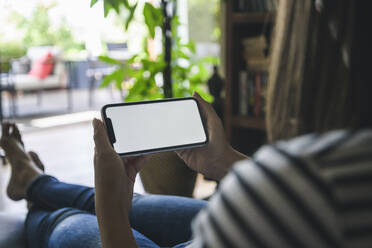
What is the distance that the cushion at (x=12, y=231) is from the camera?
0.96 meters

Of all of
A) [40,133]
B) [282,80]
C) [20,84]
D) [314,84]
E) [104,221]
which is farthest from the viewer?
[20,84]

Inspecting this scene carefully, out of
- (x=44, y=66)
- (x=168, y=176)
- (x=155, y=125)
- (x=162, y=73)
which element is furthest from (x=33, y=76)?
(x=155, y=125)

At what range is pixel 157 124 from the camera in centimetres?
80

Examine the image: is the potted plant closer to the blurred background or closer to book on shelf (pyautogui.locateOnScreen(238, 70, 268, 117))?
the blurred background

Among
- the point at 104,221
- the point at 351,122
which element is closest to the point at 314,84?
the point at 351,122

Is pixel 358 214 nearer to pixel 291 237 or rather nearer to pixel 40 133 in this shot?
pixel 291 237

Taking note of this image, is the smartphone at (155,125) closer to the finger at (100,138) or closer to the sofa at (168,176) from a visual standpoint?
the finger at (100,138)

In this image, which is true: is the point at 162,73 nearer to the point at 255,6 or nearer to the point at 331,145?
the point at 255,6

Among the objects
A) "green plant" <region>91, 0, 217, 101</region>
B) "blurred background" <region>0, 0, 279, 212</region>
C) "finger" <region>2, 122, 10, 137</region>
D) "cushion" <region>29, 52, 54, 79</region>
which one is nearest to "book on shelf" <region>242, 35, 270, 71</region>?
"blurred background" <region>0, 0, 279, 212</region>

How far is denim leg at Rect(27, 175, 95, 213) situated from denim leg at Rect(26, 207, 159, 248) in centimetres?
3

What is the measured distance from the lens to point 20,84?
5035 millimetres

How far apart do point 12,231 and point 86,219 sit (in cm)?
26

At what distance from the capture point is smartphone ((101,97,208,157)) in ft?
2.45

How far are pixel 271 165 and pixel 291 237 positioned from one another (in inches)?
2.0
